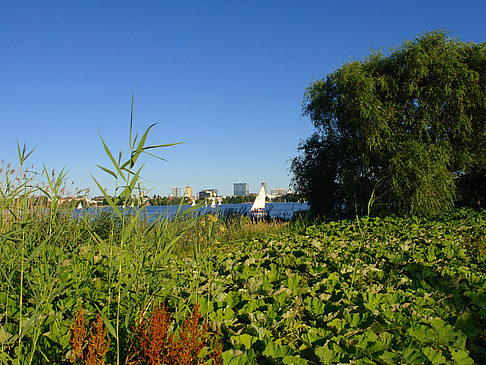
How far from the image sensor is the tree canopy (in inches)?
361

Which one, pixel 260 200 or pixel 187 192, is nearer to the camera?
pixel 187 192

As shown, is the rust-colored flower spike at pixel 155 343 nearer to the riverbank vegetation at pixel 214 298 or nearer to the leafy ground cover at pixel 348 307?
the riverbank vegetation at pixel 214 298

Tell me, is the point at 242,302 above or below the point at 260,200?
below

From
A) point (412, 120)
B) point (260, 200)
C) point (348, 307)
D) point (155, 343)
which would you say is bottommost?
point (348, 307)

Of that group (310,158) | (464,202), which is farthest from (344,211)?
(464,202)

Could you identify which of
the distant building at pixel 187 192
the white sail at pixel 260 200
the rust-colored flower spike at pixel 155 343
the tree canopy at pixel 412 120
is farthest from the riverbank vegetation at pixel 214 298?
the white sail at pixel 260 200

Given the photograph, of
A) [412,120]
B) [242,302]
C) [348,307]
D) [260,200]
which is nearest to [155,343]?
[242,302]

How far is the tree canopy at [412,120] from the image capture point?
918 cm

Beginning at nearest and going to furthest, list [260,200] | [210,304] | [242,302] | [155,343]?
[155,343] < [210,304] < [242,302] < [260,200]

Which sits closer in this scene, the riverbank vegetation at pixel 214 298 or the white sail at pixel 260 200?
the riverbank vegetation at pixel 214 298

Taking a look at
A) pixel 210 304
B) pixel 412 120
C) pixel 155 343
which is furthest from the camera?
pixel 412 120

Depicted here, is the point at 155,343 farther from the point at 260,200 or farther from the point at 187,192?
the point at 260,200

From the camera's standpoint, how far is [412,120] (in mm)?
9781

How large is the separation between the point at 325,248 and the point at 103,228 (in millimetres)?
3545
